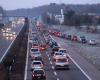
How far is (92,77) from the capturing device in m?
35.2

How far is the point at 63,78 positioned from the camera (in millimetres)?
34719

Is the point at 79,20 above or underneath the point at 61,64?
underneath

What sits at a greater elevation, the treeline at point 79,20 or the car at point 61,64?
the car at point 61,64

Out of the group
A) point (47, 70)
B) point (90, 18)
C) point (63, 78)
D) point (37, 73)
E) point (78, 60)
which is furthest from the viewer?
point (90, 18)

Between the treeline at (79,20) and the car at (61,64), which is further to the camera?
the treeline at (79,20)

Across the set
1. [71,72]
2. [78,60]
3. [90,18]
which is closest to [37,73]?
[71,72]

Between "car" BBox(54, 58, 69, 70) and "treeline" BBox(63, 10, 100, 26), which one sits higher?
"car" BBox(54, 58, 69, 70)

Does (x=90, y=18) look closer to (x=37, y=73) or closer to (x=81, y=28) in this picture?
(x=81, y=28)

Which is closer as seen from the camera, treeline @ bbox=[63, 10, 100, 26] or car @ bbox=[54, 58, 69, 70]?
car @ bbox=[54, 58, 69, 70]

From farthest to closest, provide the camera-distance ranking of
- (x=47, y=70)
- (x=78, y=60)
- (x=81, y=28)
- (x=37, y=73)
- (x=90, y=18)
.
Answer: (x=90, y=18)
(x=81, y=28)
(x=78, y=60)
(x=47, y=70)
(x=37, y=73)

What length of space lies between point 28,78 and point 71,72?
5561 millimetres

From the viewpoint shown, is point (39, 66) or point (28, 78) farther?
point (39, 66)

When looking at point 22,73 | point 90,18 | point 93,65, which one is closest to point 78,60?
point 93,65

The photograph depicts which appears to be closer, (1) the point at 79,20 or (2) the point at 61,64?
(2) the point at 61,64
